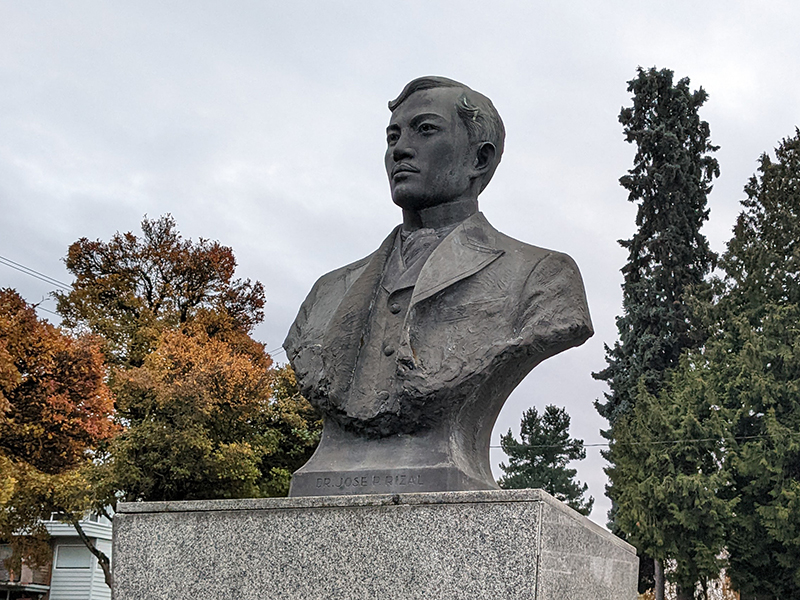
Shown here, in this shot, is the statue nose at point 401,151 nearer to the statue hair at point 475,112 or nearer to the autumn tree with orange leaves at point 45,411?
the statue hair at point 475,112

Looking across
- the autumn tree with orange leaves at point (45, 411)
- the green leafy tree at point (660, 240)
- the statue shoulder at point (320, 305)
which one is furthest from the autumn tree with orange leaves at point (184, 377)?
the statue shoulder at point (320, 305)

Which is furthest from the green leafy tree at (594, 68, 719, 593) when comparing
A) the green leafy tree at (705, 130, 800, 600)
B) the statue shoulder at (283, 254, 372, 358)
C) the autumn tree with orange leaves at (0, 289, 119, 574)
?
the statue shoulder at (283, 254, 372, 358)

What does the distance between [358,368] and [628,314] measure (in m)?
22.2

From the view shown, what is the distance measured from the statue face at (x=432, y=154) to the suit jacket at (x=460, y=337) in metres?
0.24

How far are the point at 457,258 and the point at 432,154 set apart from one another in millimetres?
593

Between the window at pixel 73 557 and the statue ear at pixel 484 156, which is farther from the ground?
the statue ear at pixel 484 156

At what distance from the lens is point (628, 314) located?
26203mm

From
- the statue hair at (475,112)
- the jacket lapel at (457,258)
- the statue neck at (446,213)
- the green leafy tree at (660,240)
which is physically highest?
the green leafy tree at (660,240)

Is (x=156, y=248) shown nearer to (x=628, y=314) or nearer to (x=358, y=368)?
(x=628, y=314)

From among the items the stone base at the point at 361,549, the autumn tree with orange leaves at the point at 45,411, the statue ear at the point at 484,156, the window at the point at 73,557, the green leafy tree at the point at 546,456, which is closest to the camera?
the stone base at the point at 361,549

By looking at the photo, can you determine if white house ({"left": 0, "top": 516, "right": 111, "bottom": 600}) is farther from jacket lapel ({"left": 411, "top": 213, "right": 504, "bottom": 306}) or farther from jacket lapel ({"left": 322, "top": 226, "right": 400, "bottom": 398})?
jacket lapel ({"left": 411, "top": 213, "right": 504, "bottom": 306})

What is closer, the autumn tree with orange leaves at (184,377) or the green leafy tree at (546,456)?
the autumn tree with orange leaves at (184,377)

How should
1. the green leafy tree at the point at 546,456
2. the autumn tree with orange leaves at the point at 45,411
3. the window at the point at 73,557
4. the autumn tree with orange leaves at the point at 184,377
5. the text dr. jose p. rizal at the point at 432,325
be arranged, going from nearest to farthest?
1. the text dr. jose p. rizal at the point at 432,325
2. the autumn tree with orange leaves at the point at 45,411
3. the autumn tree with orange leaves at the point at 184,377
4. the window at the point at 73,557
5. the green leafy tree at the point at 546,456

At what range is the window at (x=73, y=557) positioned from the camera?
104 feet
